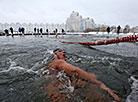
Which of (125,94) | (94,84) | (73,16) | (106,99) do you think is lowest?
(125,94)

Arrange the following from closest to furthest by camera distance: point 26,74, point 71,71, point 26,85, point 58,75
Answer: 1. point 26,85
2. point 71,71
3. point 58,75
4. point 26,74

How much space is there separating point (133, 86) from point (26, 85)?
277cm

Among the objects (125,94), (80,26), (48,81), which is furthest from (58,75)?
(80,26)

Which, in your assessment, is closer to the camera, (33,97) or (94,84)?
(33,97)

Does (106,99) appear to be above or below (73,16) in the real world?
below

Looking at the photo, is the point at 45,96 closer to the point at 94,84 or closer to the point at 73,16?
the point at 94,84

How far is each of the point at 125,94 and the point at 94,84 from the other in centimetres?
76

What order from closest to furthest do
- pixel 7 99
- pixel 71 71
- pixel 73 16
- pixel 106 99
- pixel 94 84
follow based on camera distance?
pixel 106 99 → pixel 7 99 → pixel 94 84 → pixel 71 71 → pixel 73 16

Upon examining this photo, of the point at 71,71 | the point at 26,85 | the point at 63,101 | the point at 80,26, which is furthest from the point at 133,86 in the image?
the point at 80,26

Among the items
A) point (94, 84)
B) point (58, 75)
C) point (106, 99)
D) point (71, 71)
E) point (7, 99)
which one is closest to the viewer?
point (106, 99)

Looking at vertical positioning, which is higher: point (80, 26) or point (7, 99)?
point (80, 26)

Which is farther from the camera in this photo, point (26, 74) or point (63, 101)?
point (26, 74)

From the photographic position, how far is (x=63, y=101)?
1.49 m

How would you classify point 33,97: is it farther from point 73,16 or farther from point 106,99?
point 73,16
